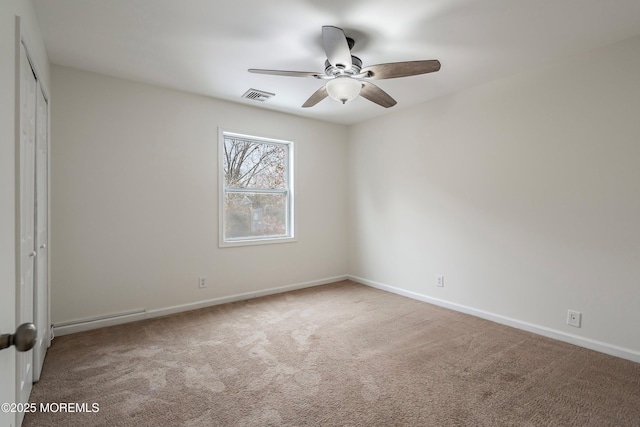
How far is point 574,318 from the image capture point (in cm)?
272

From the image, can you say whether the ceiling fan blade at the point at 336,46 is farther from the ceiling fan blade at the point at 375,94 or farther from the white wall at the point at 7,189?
the white wall at the point at 7,189

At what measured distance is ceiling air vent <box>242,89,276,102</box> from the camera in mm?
3519

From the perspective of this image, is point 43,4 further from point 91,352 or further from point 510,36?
point 510,36

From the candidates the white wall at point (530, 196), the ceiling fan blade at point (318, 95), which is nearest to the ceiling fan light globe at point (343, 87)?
the ceiling fan blade at point (318, 95)

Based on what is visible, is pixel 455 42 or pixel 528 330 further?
pixel 528 330

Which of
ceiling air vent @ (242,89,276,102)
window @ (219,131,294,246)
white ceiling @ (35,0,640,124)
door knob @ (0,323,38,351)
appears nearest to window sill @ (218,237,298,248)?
A: window @ (219,131,294,246)

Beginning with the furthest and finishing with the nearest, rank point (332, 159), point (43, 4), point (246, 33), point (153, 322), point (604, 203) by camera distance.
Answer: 1. point (332, 159)
2. point (153, 322)
3. point (604, 203)
4. point (246, 33)
5. point (43, 4)

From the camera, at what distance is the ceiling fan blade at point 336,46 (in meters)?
1.94

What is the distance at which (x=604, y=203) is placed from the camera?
8.36ft

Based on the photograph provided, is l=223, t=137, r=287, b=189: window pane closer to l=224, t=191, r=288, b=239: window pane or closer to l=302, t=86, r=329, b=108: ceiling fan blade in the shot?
l=224, t=191, r=288, b=239: window pane

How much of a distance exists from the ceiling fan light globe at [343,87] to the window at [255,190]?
1932mm

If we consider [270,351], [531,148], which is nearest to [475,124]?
[531,148]

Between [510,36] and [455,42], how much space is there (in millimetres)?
389

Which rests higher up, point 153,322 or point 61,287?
point 61,287
